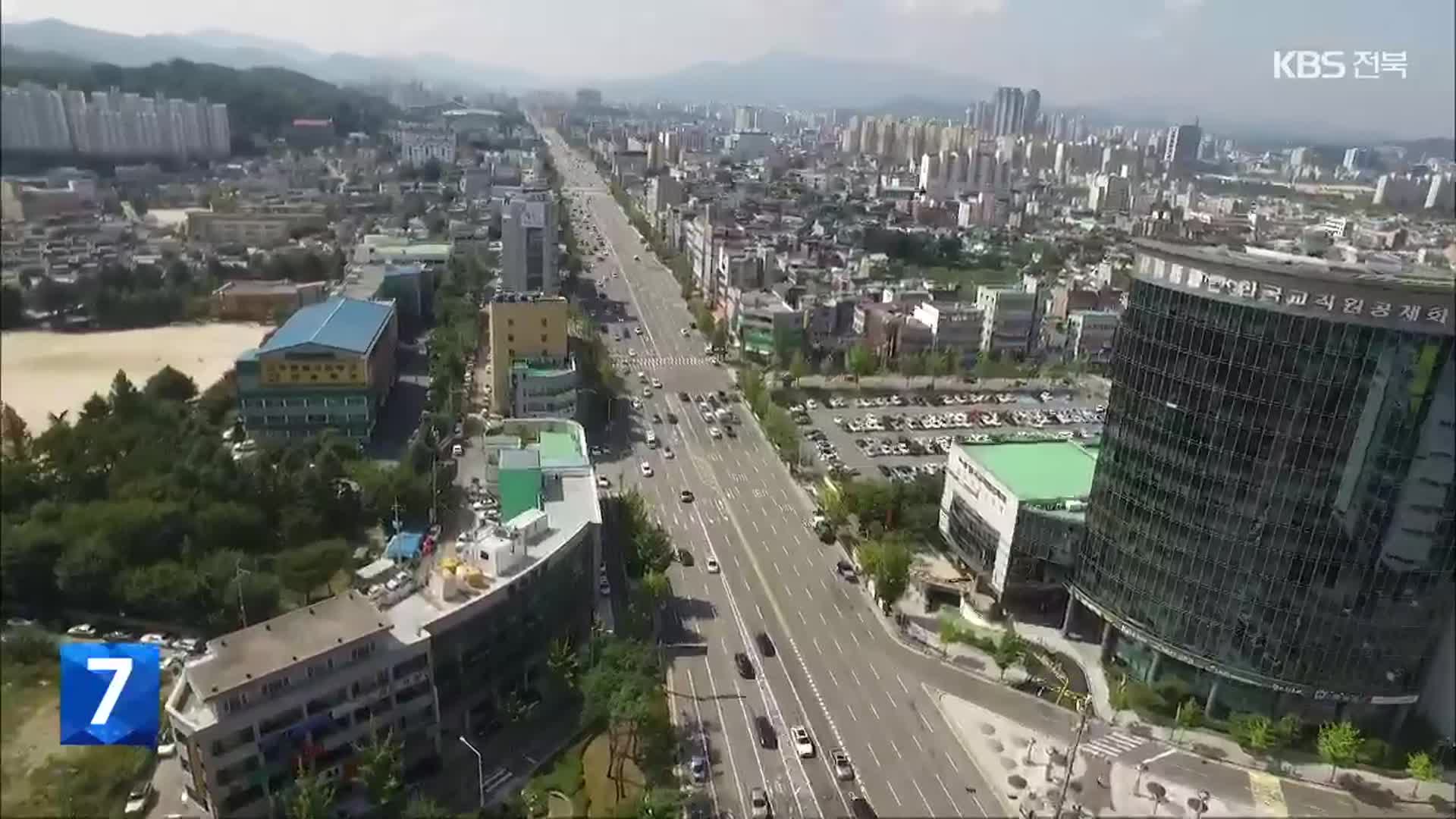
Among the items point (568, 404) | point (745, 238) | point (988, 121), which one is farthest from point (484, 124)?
point (568, 404)

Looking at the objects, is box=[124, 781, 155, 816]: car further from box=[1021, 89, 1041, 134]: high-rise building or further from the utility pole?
box=[1021, 89, 1041, 134]: high-rise building

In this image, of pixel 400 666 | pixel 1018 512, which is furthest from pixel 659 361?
pixel 400 666

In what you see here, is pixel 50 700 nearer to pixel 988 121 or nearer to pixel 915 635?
pixel 915 635

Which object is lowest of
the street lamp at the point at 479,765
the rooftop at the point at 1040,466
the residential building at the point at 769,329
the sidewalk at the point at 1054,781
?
the street lamp at the point at 479,765

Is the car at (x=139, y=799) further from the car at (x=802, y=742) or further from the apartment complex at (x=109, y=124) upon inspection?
the apartment complex at (x=109, y=124)

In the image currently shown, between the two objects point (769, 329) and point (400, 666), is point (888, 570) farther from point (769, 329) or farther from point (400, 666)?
point (769, 329)

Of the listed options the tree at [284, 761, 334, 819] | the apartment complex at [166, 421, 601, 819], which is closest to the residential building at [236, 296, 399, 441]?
the apartment complex at [166, 421, 601, 819]

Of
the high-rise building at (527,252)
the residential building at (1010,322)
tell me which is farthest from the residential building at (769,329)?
the high-rise building at (527,252)
